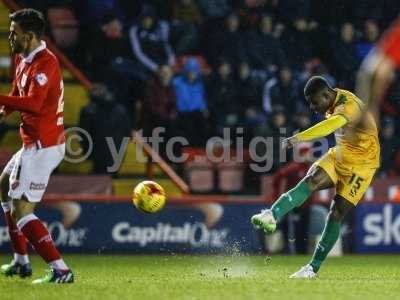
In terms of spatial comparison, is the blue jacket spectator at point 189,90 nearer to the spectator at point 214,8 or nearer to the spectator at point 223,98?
the spectator at point 223,98

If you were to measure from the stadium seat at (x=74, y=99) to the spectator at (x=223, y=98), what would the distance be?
6.96 feet

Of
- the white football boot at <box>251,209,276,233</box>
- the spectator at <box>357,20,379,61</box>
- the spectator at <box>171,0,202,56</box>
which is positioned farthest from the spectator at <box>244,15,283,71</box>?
the white football boot at <box>251,209,276,233</box>

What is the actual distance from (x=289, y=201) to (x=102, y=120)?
6.32 meters

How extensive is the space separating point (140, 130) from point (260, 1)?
12.2 feet

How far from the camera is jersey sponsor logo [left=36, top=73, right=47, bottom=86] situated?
32.0 ft

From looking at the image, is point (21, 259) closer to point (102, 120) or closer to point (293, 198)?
point (293, 198)

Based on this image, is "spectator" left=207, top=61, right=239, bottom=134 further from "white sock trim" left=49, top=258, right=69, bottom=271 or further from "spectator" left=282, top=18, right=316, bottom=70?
"white sock trim" left=49, top=258, right=69, bottom=271

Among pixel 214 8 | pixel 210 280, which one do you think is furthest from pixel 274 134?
pixel 210 280

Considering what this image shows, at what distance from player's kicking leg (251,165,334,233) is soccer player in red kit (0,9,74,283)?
2.06 metres

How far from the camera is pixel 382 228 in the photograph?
16641 millimetres

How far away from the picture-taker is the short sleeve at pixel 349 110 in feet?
36.1

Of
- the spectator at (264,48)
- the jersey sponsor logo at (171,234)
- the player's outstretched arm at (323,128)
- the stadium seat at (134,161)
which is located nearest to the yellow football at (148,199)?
the player's outstretched arm at (323,128)

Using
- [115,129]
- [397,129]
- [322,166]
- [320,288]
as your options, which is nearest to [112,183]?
[115,129]

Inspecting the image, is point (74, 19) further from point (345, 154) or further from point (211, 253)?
point (345, 154)
